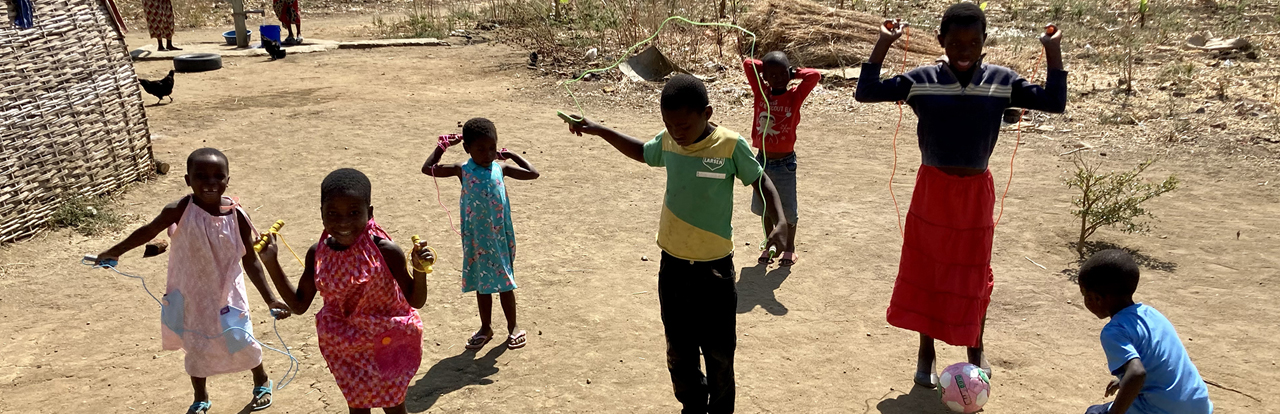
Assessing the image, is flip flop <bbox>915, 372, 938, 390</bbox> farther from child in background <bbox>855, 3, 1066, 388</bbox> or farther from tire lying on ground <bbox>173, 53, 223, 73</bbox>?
tire lying on ground <bbox>173, 53, 223, 73</bbox>

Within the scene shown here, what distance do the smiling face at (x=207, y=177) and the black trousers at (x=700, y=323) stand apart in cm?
168

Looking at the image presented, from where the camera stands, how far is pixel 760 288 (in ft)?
17.0

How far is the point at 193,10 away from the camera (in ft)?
60.3

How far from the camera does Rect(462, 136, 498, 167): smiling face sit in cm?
398

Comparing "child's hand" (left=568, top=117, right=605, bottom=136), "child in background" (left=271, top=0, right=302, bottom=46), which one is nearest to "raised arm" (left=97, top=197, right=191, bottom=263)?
"child's hand" (left=568, top=117, right=605, bottom=136)

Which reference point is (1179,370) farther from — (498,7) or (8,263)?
(498,7)

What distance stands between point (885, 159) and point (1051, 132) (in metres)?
1.82

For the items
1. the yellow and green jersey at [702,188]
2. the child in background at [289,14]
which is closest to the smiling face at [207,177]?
the yellow and green jersey at [702,188]

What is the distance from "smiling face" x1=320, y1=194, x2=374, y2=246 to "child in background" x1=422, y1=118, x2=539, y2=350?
120 centimetres

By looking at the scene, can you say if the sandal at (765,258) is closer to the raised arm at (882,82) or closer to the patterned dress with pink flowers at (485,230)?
the patterned dress with pink flowers at (485,230)

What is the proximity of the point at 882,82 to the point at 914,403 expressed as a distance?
1.35m

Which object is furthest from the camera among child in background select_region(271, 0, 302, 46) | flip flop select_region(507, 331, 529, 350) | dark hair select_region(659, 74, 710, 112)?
child in background select_region(271, 0, 302, 46)

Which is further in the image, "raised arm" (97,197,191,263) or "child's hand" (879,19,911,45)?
"child's hand" (879,19,911,45)

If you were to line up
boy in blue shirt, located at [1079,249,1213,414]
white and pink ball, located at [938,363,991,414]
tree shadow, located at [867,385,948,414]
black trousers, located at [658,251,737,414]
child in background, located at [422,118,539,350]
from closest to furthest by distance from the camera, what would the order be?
boy in blue shirt, located at [1079,249,1213,414] < black trousers, located at [658,251,737,414] < white and pink ball, located at [938,363,991,414] < tree shadow, located at [867,385,948,414] < child in background, located at [422,118,539,350]
